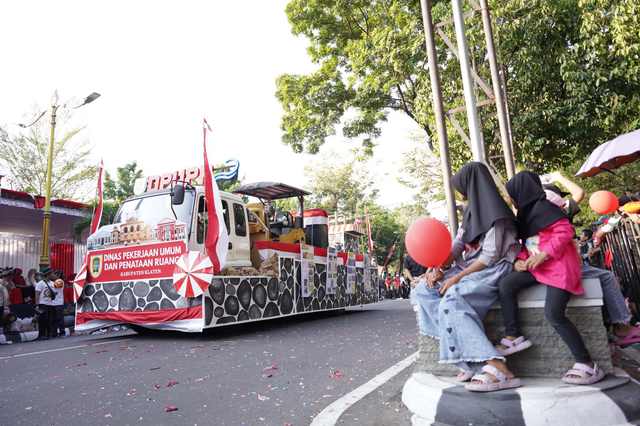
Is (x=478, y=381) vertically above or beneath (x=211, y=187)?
beneath

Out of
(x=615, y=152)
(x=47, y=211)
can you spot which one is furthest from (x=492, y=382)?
(x=47, y=211)

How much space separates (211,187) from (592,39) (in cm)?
879

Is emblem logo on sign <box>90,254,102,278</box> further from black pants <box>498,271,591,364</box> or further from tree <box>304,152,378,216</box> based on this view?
tree <box>304,152,378,216</box>

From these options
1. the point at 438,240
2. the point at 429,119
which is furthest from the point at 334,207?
the point at 438,240

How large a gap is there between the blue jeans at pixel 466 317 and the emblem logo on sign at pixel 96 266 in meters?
7.13

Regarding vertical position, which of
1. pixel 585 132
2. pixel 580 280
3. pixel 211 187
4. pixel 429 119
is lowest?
pixel 580 280

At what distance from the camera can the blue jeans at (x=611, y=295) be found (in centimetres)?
304

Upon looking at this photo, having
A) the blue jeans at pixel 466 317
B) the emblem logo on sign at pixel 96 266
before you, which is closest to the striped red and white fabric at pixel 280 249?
the emblem logo on sign at pixel 96 266

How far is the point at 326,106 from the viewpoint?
55.2 feet

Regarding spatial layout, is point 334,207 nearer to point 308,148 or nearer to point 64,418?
point 308,148

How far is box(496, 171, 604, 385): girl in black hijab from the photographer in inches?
104

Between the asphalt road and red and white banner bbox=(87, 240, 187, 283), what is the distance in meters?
1.21

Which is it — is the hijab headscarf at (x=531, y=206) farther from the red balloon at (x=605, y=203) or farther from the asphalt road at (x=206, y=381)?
the red balloon at (x=605, y=203)

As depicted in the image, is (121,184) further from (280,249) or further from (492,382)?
(492,382)
